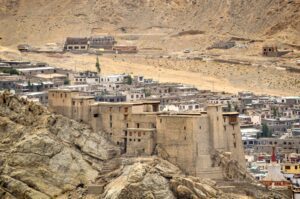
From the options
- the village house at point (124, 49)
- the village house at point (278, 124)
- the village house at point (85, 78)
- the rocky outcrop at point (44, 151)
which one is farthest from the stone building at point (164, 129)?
the village house at point (124, 49)

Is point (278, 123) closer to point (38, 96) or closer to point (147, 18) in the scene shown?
point (38, 96)

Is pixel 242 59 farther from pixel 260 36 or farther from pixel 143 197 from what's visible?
pixel 143 197

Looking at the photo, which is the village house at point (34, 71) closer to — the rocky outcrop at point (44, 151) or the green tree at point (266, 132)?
the green tree at point (266, 132)

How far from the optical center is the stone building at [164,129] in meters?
86.8

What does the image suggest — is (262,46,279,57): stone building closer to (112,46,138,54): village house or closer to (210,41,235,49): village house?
(210,41,235,49): village house

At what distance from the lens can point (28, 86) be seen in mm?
114438

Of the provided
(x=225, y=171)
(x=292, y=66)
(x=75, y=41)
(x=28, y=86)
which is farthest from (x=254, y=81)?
(x=225, y=171)

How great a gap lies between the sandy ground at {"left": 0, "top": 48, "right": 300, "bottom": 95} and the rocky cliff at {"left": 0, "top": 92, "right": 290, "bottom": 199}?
134 feet

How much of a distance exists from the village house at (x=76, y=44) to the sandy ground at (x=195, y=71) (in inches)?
119

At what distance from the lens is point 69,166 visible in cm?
8925

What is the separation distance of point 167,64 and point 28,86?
33401 millimetres

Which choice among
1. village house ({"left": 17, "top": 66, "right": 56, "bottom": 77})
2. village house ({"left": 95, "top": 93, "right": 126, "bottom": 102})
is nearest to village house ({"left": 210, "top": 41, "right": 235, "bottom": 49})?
village house ({"left": 17, "top": 66, "right": 56, "bottom": 77})

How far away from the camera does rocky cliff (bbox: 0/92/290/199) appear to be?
276ft

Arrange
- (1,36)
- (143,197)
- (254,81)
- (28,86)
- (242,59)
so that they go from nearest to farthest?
(143,197)
(28,86)
(254,81)
(242,59)
(1,36)
